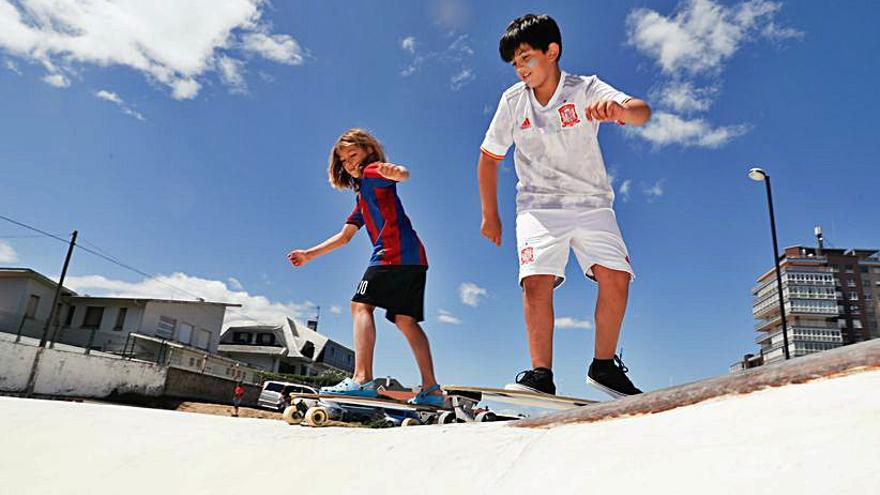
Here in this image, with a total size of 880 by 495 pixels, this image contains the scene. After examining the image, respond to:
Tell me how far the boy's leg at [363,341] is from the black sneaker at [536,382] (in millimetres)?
934

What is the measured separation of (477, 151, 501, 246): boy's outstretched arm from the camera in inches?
121

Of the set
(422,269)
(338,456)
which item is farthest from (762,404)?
(422,269)

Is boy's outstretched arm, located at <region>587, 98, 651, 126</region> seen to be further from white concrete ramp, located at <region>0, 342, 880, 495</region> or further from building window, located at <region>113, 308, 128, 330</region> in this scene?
building window, located at <region>113, 308, 128, 330</region>

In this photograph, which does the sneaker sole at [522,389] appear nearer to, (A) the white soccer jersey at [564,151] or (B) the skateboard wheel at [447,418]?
(B) the skateboard wheel at [447,418]

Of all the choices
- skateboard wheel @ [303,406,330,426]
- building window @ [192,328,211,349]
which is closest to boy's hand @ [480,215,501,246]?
skateboard wheel @ [303,406,330,426]

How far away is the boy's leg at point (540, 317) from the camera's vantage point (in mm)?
2633

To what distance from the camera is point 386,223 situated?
11.8ft

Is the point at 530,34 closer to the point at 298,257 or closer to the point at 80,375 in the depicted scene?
the point at 298,257

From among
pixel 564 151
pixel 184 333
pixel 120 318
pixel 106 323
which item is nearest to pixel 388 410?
pixel 564 151

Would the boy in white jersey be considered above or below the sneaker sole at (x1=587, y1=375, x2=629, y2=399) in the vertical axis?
above

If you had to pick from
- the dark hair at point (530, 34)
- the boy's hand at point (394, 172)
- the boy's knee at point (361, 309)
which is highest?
the dark hair at point (530, 34)

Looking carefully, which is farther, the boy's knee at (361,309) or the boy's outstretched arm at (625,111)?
the boy's knee at (361,309)

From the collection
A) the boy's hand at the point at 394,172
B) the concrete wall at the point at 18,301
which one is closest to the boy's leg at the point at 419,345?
the boy's hand at the point at 394,172

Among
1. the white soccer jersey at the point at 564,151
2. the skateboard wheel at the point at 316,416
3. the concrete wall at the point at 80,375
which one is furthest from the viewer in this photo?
the concrete wall at the point at 80,375
